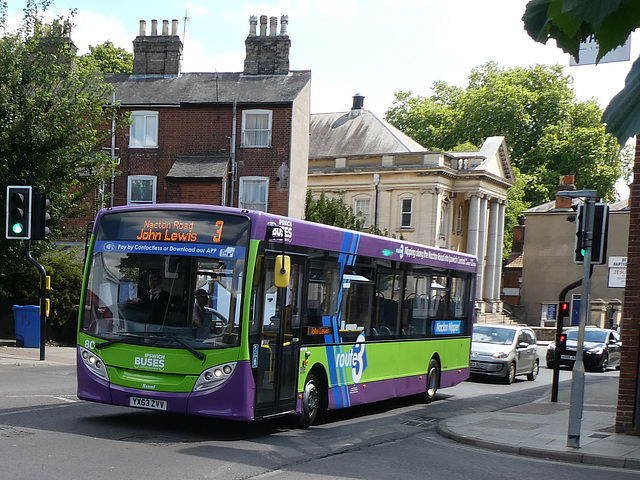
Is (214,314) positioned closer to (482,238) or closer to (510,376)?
(510,376)

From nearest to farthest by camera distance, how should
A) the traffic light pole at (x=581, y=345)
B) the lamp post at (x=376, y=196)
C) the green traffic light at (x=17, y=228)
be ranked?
the traffic light pole at (x=581, y=345) < the green traffic light at (x=17, y=228) < the lamp post at (x=376, y=196)

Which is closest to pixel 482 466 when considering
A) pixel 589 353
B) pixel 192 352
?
pixel 192 352

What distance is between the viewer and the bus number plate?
10.4m

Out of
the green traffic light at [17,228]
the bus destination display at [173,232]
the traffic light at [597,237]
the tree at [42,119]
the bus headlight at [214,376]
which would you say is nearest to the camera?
the bus headlight at [214,376]

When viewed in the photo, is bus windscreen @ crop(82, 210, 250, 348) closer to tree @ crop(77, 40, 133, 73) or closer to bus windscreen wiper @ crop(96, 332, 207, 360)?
bus windscreen wiper @ crop(96, 332, 207, 360)

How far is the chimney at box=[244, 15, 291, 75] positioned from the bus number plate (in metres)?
29.6

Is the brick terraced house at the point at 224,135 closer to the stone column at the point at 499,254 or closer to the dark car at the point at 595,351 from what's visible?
the dark car at the point at 595,351

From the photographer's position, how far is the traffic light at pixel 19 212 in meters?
18.3

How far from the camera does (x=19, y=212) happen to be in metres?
18.4

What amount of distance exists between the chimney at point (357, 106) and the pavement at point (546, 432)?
156 feet

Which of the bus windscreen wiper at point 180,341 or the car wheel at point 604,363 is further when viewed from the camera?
the car wheel at point 604,363

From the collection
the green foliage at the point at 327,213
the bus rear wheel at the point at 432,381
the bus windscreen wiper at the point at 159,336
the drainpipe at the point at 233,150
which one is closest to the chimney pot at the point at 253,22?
the drainpipe at the point at 233,150

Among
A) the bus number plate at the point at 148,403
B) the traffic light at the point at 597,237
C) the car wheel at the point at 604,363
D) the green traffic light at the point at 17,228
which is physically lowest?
the car wheel at the point at 604,363

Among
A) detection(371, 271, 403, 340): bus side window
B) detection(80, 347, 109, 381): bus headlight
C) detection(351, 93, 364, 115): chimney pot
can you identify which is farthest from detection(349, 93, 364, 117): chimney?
detection(80, 347, 109, 381): bus headlight
